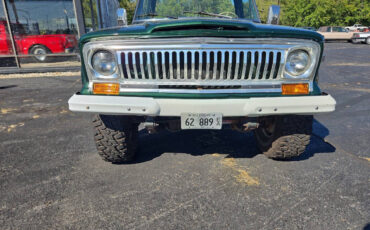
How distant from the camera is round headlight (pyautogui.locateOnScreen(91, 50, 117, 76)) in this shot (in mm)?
2227

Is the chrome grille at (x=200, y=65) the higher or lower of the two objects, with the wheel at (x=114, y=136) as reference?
higher

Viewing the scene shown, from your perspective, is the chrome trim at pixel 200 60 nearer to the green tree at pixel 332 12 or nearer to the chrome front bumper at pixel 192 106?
the chrome front bumper at pixel 192 106

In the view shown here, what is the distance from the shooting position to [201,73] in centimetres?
217

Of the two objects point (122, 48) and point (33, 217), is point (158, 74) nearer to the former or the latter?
point (122, 48)

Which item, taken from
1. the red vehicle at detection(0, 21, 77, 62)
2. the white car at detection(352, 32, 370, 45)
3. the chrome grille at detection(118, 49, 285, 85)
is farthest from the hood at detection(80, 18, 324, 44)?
the white car at detection(352, 32, 370, 45)

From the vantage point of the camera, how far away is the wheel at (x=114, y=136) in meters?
2.53

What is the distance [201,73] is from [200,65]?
0.08 meters

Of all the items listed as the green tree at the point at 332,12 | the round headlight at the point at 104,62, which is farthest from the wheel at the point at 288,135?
the green tree at the point at 332,12

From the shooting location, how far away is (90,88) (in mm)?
2258

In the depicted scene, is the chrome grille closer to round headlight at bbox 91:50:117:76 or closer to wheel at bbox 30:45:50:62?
round headlight at bbox 91:50:117:76

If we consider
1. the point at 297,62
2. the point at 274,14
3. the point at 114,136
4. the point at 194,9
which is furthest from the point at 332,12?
the point at 114,136

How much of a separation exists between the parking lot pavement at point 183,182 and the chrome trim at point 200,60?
999mm

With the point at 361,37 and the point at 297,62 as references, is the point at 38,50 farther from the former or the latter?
the point at 361,37

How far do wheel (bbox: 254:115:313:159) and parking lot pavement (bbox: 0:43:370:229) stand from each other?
173 millimetres
